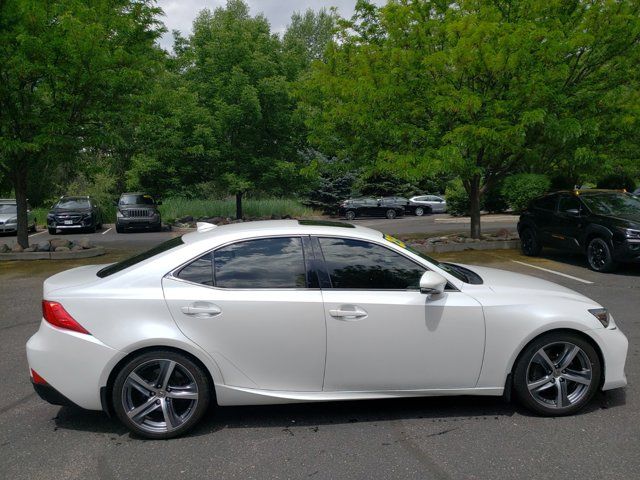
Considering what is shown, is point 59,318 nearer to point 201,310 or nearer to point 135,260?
point 135,260

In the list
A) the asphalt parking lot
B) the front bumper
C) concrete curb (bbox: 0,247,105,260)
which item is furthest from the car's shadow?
concrete curb (bbox: 0,247,105,260)

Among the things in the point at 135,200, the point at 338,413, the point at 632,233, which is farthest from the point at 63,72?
the point at 135,200

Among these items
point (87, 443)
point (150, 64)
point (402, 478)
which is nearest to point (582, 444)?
point (402, 478)

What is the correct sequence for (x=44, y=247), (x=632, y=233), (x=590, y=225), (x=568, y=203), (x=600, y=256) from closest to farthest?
1. (x=632, y=233)
2. (x=600, y=256)
3. (x=590, y=225)
4. (x=568, y=203)
5. (x=44, y=247)

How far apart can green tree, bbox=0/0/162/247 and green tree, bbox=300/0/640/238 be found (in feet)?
16.8

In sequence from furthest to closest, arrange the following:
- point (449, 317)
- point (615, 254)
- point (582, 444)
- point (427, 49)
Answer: point (427, 49), point (615, 254), point (449, 317), point (582, 444)

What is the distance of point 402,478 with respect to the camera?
3195 mm

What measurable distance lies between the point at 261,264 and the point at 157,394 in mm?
1106

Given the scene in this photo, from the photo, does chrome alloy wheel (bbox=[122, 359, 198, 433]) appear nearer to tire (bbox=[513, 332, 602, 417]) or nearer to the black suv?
tire (bbox=[513, 332, 602, 417])

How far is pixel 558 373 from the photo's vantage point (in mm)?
3988

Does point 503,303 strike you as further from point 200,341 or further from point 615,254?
point 615,254

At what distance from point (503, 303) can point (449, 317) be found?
1.38ft

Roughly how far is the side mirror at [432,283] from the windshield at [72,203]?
2245cm

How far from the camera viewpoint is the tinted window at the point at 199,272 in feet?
12.7
